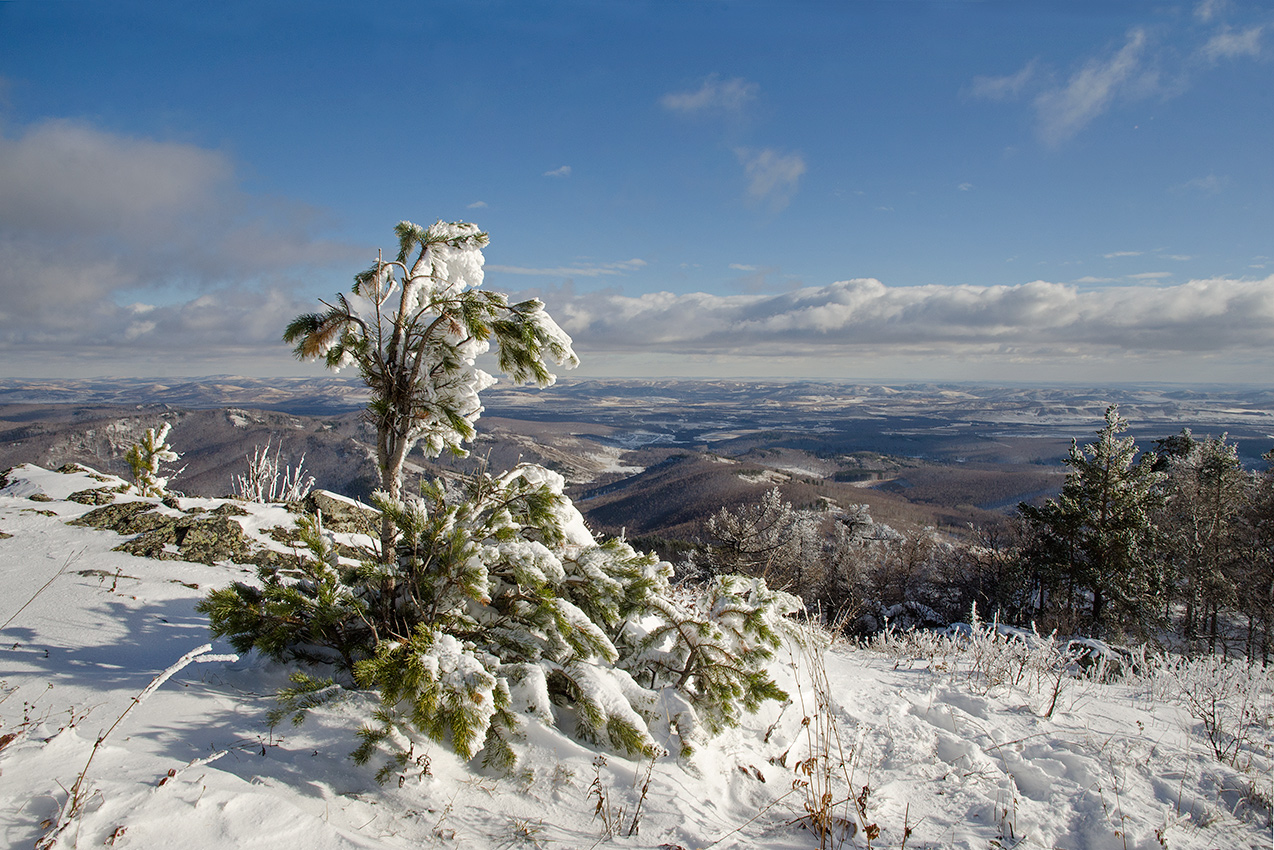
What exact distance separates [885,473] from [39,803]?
7767 inches

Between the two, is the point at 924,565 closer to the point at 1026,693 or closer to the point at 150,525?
the point at 1026,693

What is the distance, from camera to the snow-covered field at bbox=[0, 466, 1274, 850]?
2365 mm

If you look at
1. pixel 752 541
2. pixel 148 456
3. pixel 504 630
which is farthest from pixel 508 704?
pixel 752 541

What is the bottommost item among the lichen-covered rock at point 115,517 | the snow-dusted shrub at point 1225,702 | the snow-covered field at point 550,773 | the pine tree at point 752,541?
the pine tree at point 752,541

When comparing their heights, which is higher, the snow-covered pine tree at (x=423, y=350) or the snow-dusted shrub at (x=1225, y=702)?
the snow-covered pine tree at (x=423, y=350)

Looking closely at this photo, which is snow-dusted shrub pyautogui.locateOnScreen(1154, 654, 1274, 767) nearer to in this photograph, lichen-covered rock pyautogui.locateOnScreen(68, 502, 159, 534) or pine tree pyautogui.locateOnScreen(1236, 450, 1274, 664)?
lichen-covered rock pyautogui.locateOnScreen(68, 502, 159, 534)

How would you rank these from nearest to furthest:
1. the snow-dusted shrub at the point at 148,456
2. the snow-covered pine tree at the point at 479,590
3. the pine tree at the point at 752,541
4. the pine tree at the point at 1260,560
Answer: the snow-covered pine tree at the point at 479,590, the snow-dusted shrub at the point at 148,456, the pine tree at the point at 1260,560, the pine tree at the point at 752,541

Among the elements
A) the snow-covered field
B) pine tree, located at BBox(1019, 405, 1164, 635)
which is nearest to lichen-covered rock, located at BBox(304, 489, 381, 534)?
the snow-covered field

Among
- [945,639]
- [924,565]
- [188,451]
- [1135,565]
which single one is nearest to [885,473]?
[924,565]

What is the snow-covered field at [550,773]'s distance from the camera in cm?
237

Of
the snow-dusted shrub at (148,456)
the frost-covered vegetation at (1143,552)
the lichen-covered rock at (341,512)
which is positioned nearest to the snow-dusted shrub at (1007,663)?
the lichen-covered rock at (341,512)

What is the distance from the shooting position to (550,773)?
321 cm

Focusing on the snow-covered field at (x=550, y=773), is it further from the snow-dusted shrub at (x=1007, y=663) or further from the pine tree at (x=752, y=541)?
the pine tree at (x=752, y=541)

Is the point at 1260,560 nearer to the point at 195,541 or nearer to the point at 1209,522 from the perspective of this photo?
the point at 1209,522
